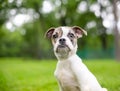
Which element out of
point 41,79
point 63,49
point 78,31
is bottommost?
point 41,79

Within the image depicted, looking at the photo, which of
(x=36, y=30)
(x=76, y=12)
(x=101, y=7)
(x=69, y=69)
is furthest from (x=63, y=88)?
(x=36, y=30)

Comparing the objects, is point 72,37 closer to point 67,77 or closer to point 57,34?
point 57,34

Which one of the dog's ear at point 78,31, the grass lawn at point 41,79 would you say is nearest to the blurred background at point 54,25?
the grass lawn at point 41,79

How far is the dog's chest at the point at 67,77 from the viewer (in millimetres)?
7887

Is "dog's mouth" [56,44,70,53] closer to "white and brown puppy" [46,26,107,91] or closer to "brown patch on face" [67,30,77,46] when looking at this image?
"white and brown puppy" [46,26,107,91]

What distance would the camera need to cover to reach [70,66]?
791cm

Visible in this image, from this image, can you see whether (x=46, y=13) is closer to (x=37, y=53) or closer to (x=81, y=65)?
(x=37, y=53)

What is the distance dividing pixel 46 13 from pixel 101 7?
10245mm

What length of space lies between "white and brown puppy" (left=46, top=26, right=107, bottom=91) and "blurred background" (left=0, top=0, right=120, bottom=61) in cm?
4041

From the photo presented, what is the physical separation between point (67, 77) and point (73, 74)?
124mm

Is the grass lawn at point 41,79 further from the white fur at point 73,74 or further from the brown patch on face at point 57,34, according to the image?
the brown patch on face at point 57,34

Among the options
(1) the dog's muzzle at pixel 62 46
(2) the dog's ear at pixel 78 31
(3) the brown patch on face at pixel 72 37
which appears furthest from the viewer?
(2) the dog's ear at pixel 78 31

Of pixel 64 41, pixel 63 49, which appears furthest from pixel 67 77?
pixel 64 41

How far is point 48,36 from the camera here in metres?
8.41
